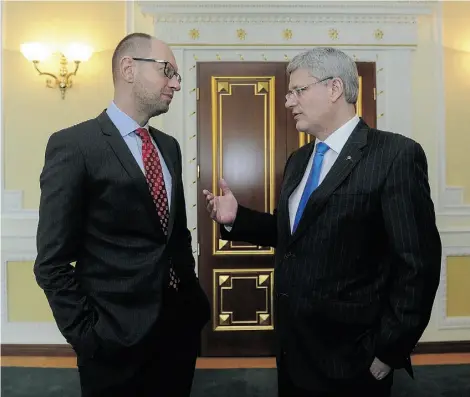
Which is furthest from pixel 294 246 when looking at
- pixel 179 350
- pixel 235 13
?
pixel 235 13

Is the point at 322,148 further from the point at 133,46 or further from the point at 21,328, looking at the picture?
the point at 21,328

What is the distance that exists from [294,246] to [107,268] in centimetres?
61

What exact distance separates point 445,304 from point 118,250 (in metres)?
3.13

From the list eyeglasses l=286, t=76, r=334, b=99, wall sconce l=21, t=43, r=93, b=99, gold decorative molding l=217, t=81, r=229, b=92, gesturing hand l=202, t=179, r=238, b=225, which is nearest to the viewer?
eyeglasses l=286, t=76, r=334, b=99

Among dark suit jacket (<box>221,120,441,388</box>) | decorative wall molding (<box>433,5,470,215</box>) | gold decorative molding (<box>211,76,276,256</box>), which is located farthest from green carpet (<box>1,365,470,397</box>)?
dark suit jacket (<box>221,120,441,388</box>)

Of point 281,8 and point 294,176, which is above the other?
point 281,8

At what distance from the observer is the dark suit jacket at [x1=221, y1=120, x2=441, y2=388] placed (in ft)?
4.79

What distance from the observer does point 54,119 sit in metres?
3.82

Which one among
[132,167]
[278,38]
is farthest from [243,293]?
[132,167]

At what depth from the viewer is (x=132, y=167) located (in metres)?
1.63

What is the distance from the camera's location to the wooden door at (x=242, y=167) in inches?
151

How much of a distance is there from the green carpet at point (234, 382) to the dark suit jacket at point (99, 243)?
68.9 inches

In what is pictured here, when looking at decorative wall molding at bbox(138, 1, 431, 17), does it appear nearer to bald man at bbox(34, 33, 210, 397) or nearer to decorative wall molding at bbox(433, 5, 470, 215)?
decorative wall molding at bbox(433, 5, 470, 215)

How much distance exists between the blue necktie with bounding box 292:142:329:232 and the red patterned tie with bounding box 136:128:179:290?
0.44 meters
